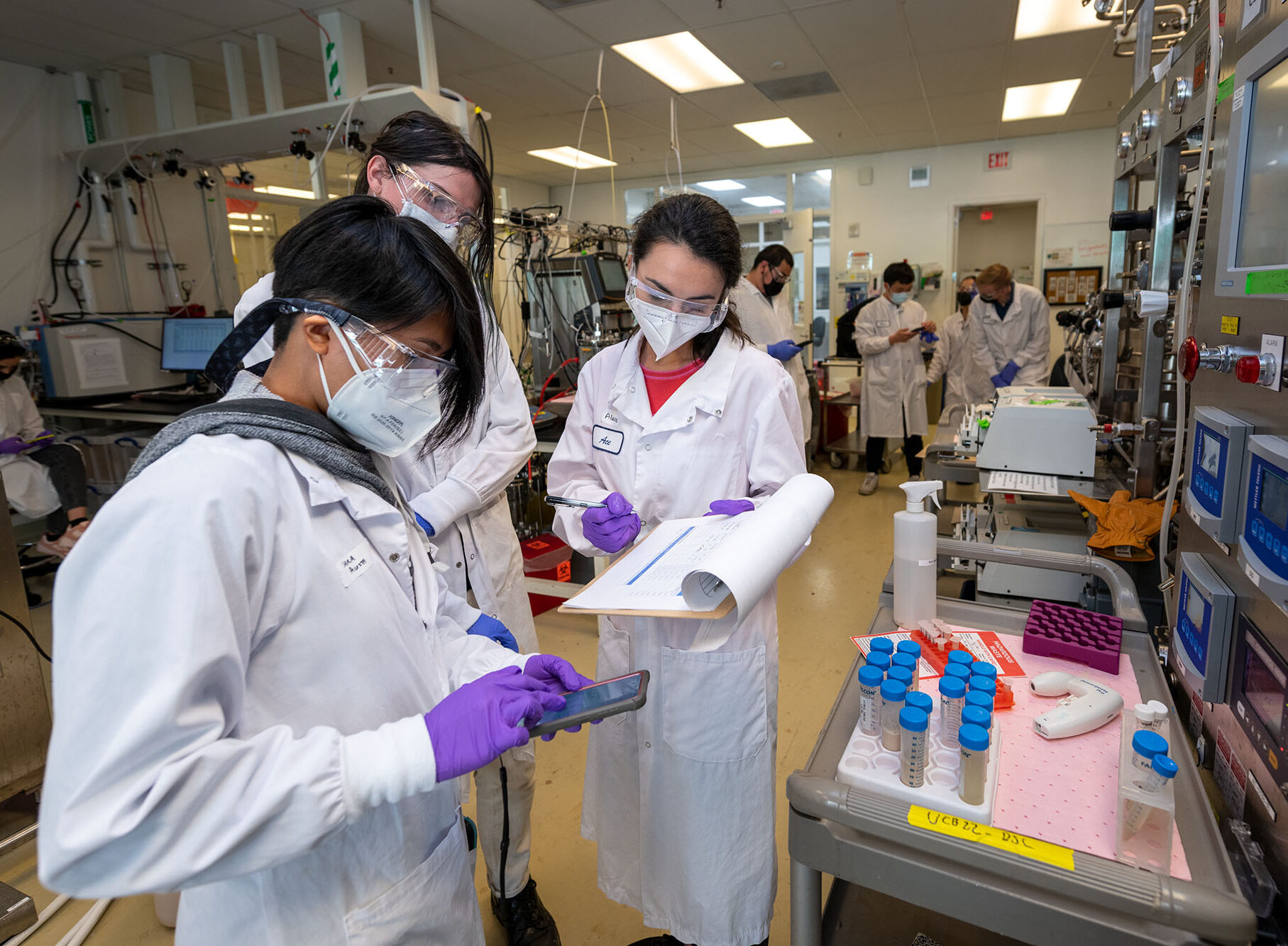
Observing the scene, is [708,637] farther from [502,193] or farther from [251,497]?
[502,193]

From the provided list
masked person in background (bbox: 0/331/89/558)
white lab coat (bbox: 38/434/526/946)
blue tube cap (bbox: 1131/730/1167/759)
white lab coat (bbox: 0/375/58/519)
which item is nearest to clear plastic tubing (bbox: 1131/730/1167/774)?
blue tube cap (bbox: 1131/730/1167/759)

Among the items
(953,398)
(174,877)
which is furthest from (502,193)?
(174,877)

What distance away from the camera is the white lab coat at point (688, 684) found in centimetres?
121

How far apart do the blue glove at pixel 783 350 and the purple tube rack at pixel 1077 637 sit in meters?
2.87

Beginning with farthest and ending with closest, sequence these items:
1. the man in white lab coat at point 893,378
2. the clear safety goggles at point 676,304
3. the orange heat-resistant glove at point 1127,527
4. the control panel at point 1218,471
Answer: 1. the man in white lab coat at point 893,378
2. the orange heat-resistant glove at point 1127,527
3. the clear safety goggles at point 676,304
4. the control panel at point 1218,471

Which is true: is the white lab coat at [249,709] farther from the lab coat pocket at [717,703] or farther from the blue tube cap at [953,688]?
the blue tube cap at [953,688]

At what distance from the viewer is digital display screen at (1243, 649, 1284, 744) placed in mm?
787

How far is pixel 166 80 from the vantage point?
4035 millimetres

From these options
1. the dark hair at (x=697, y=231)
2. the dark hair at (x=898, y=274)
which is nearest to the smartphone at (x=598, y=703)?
the dark hair at (x=697, y=231)

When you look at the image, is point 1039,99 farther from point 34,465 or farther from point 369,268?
point 34,465

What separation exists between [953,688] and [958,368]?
4967 mm

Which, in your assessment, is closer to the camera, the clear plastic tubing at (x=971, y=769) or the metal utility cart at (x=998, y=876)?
the metal utility cart at (x=998, y=876)

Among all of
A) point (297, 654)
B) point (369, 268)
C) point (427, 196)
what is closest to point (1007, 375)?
point (427, 196)

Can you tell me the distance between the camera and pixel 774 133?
640 cm
